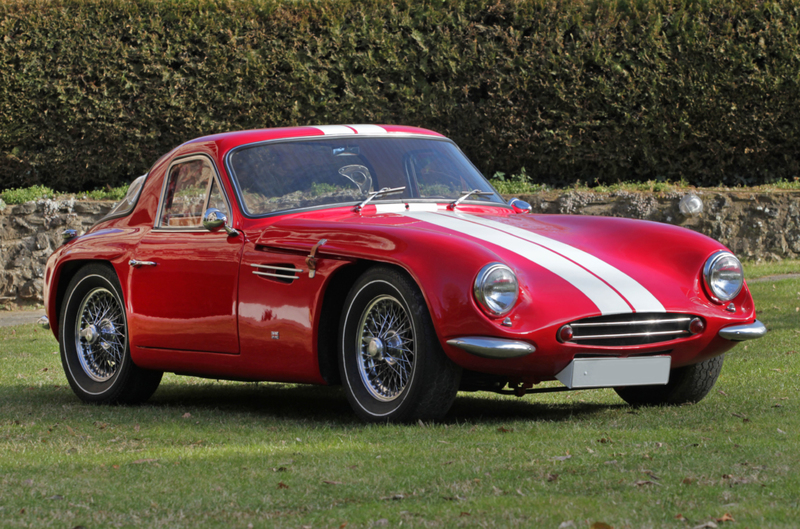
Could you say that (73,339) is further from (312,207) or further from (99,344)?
(312,207)

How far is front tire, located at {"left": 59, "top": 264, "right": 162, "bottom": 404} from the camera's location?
7.05 m

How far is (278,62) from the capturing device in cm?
1416

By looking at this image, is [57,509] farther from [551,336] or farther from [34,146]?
[34,146]

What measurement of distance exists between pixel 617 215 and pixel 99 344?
293 inches

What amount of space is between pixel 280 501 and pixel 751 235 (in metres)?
10.6

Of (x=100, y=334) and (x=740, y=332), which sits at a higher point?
(x=740, y=332)

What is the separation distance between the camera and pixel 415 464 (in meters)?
4.34

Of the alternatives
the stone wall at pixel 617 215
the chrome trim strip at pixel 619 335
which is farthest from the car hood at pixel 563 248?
the stone wall at pixel 617 215

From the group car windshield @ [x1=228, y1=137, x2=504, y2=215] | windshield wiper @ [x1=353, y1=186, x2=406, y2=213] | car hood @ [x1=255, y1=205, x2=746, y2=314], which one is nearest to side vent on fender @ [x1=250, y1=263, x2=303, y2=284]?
car hood @ [x1=255, y1=205, x2=746, y2=314]

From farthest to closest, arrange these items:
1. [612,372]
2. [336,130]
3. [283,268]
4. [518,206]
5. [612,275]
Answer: [518,206]
[336,130]
[283,268]
[612,275]
[612,372]

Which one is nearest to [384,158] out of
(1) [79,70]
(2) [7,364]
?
(2) [7,364]

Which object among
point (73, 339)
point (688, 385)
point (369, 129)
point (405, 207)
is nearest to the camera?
point (688, 385)

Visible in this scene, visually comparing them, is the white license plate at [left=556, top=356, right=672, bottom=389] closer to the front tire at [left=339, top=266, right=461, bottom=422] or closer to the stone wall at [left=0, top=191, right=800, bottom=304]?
the front tire at [left=339, top=266, right=461, bottom=422]

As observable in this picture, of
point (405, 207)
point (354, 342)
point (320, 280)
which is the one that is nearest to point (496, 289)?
point (354, 342)
